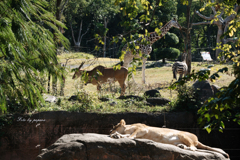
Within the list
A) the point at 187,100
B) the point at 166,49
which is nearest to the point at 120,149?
the point at 187,100

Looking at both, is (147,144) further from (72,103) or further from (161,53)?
(161,53)

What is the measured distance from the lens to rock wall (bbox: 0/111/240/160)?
7.93 meters

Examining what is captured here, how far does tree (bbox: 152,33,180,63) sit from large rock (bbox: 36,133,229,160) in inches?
732

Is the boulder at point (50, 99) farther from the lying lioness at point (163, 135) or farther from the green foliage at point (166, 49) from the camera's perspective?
the green foliage at point (166, 49)

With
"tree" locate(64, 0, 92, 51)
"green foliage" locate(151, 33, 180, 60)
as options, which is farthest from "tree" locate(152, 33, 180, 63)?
"tree" locate(64, 0, 92, 51)

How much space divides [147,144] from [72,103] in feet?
14.3

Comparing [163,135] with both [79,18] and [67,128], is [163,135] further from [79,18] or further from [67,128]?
[79,18]

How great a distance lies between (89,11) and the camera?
3431cm

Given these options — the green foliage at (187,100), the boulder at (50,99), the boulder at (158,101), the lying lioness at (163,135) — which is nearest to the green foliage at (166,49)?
the boulder at (158,101)

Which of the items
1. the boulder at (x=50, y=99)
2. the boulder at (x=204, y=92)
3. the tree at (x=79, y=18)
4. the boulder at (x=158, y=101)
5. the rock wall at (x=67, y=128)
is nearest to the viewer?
the rock wall at (x=67, y=128)

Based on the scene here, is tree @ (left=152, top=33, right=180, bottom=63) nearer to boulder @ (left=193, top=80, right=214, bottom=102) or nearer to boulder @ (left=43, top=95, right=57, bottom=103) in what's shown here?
boulder @ (left=193, top=80, right=214, bottom=102)

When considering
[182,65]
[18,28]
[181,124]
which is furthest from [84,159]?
[182,65]

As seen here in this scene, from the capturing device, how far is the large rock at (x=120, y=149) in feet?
16.5

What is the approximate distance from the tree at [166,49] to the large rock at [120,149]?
61.0ft
